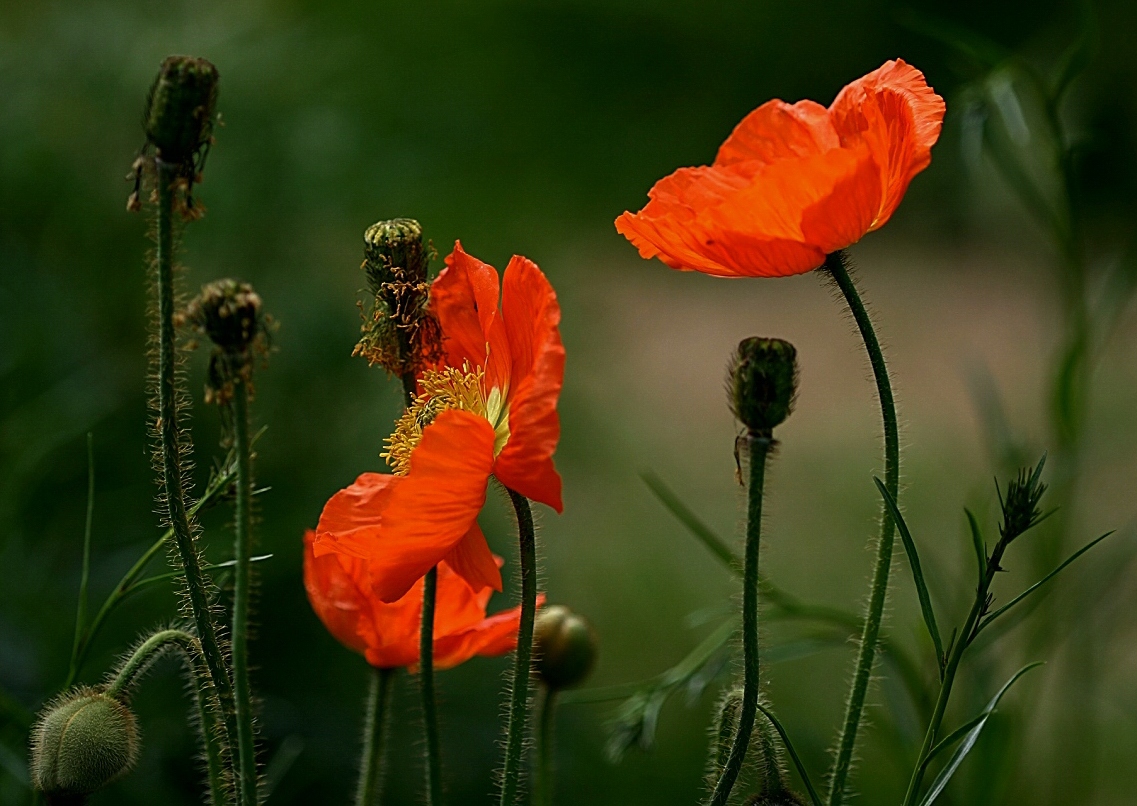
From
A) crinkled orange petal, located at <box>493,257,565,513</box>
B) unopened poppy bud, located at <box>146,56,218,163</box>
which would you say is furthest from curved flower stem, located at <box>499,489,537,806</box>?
unopened poppy bud, located at <box>146,56,218,163</box>

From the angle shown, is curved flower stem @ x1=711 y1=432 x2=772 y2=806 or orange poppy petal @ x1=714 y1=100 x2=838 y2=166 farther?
orange poppy petal @ x1=714 y1=100 x2=838 y2=166

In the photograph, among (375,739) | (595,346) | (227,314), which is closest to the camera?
(227,314)

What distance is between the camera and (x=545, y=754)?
1.51ft

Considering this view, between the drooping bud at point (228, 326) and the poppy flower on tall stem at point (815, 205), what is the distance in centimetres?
13

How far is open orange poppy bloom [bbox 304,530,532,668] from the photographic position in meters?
0.43

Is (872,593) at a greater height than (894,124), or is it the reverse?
(894,124)

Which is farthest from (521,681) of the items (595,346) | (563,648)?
(595,346)

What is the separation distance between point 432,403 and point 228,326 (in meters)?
0.12

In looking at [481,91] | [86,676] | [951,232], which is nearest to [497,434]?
[86,676]

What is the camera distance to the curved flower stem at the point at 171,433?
315 millimetres

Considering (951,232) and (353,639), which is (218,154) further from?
(951,232)

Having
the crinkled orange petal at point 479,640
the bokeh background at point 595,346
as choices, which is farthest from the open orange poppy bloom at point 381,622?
the bokeh background at point 595,346

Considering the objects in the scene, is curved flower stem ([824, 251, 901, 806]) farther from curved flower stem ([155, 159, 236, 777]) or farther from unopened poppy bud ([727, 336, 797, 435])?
curved flower stem ([155, 159, 236, 777])

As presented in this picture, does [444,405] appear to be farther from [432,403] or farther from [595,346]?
[595,346]
